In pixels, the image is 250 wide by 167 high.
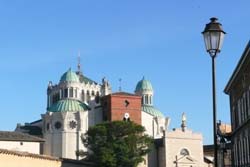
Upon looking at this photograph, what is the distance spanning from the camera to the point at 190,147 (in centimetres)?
10188

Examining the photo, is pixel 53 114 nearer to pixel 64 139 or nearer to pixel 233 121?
pixel 64 139

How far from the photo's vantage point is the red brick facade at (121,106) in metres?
96.1

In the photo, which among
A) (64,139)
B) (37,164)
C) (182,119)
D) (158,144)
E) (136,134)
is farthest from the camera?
(182,119)

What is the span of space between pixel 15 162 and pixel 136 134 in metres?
34.4

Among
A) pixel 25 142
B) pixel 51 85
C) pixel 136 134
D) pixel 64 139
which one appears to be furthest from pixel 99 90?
pixel 25 142

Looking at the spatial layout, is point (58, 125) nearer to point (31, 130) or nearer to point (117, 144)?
point (31, 130)

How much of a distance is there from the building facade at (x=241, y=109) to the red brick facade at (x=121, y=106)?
48707 mm

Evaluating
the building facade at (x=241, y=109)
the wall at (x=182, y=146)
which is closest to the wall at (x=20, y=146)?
the building facade at (x=241, y=109)

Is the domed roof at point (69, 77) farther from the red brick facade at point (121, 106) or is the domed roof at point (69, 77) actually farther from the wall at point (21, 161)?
the wall at point (21, 161)

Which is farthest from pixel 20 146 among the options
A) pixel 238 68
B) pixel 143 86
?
pixel 143 86

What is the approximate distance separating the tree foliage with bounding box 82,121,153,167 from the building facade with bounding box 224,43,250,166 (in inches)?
1121

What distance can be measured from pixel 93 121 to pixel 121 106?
567 cm

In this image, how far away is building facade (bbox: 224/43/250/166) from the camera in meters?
38.1

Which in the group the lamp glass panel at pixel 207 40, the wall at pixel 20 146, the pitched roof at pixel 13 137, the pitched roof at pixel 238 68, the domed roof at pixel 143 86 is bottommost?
the wall at pixel 20 146
